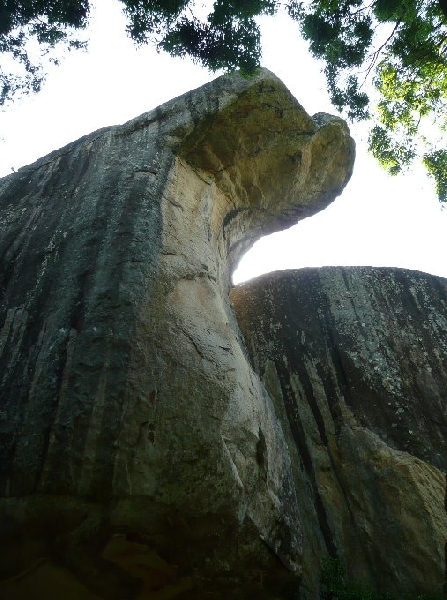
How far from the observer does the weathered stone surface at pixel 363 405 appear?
6.51 metres

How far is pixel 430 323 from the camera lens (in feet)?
31.1

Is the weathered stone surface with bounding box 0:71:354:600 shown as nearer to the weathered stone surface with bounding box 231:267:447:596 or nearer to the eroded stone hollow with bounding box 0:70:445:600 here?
the eroded stone hollow with bounding box 0:70:445:600

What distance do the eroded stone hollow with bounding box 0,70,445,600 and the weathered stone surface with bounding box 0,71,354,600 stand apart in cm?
2

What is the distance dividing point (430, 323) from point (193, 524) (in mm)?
7508

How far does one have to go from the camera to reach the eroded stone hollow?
3.60m

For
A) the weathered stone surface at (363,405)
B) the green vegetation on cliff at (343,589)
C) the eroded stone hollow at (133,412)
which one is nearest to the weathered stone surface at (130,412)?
the eroded stone hollow at (133,412)

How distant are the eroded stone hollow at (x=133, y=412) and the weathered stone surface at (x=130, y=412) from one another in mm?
16

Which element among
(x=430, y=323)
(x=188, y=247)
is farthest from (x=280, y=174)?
(x=430, y=323)

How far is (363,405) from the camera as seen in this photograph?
27.1 feet

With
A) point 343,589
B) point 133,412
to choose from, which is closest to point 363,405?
point 343,589

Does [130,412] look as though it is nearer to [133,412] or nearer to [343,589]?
[133,412]

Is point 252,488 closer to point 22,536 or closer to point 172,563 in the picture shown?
point 172,563

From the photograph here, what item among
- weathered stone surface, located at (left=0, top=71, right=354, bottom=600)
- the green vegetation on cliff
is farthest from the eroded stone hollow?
the green vegetation on cliff

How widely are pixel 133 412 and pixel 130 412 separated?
0.09 feet
